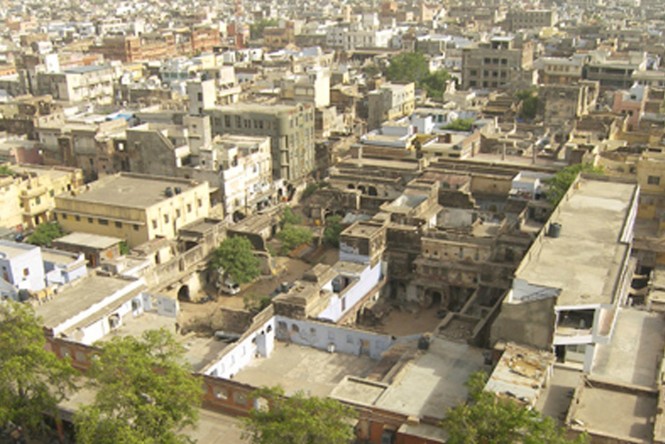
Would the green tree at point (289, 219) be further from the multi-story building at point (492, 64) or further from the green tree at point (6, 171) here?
the multi-story building at point (492, 64)

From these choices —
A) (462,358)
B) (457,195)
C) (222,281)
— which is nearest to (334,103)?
(457,195)

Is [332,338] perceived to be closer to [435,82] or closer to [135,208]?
[135,208]

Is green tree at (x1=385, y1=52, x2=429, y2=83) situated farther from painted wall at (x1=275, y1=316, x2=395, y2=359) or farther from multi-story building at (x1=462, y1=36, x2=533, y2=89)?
painted wall at (x1=275, y1=316, x2=395, y2=359)

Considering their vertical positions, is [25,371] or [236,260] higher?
[25,371]

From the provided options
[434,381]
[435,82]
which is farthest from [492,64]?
[434,381]

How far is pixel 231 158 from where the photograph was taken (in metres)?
78.0

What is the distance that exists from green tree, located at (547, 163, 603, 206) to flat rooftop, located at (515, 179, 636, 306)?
113 inches

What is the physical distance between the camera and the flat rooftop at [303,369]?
146 feet

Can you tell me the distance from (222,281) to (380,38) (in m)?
138

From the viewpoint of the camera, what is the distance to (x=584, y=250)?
48625 mm

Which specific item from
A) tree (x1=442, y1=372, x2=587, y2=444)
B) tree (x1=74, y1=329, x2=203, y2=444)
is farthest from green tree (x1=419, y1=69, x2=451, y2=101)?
tree (x1=442, y1=372, x2=587, y2=444)

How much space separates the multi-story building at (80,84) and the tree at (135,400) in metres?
94.3

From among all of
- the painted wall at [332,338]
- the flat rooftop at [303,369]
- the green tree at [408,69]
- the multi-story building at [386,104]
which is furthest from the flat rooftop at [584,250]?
the green tree at [408,69]

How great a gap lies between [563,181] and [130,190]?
41.4 m
